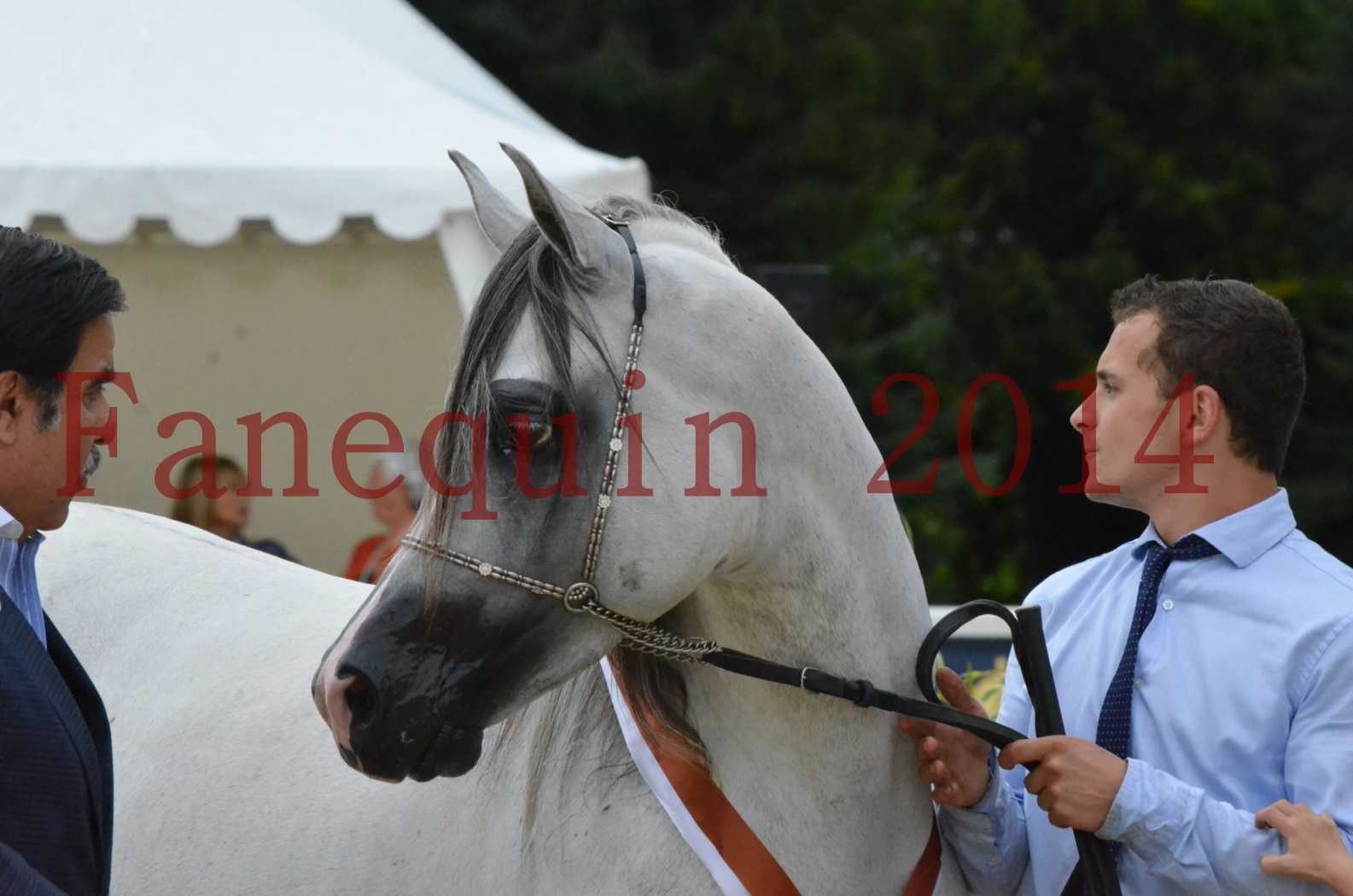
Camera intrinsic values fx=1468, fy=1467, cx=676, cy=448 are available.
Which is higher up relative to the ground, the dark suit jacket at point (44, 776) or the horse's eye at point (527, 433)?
the horse's eye at point (527, 433)

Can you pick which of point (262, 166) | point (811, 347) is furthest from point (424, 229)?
point (811, 347)

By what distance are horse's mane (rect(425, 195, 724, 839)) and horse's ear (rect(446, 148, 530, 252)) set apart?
89mm

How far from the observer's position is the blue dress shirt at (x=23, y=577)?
1837 millimetres

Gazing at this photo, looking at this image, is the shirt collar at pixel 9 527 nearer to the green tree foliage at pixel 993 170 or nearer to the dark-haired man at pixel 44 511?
the dark-haired man at pixel 44 511

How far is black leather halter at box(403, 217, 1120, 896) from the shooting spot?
70.7 inches

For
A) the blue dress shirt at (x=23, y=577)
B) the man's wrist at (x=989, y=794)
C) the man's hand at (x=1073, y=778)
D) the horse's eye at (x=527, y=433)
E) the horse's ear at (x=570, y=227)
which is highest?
the horse's ear at (x=570, y=227)

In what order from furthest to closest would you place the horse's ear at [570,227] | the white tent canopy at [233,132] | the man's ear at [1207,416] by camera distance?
the white tent canopy at [233,132] < the man's ear at [1207,416] < the horse's ear at [570,227]

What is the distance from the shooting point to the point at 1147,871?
1956mm

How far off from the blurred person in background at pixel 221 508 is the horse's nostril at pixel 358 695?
13.2ft

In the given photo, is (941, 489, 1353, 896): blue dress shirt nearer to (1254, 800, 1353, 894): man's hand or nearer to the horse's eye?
(1254, 800, 1353, 894): man's hand

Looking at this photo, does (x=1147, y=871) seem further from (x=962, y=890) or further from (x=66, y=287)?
(x=66, y=287)

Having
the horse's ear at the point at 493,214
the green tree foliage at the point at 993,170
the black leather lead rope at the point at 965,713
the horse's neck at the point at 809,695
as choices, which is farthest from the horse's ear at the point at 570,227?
the green tree foliage at the point at 993,170

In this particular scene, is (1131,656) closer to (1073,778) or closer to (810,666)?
(1073,778)

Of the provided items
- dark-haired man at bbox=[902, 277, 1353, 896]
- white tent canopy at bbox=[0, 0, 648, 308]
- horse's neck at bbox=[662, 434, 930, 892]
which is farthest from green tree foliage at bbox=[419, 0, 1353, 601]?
horse's neck at bbox=[662, 434, 930, 892]
